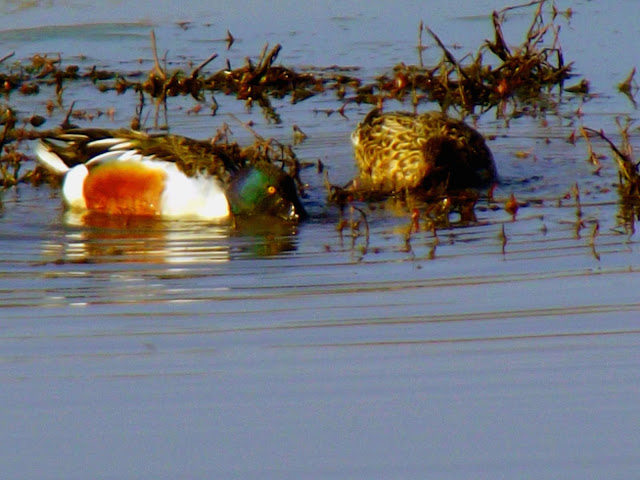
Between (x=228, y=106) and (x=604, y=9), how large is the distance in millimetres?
4508

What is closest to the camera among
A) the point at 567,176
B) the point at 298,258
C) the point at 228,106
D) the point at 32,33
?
the point at 298,258

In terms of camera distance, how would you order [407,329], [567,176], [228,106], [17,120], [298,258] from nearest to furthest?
[407,329] < [298,258] < [567,176] < [17,120] < [228,106]

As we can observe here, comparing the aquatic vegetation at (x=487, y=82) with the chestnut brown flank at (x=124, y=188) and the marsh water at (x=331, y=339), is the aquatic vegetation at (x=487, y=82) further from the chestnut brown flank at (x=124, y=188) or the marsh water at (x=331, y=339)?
the chestnut brown flank at (x=124, y=188)

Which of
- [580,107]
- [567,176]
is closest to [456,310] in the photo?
[567,176]

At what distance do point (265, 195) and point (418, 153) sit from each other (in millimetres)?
1692

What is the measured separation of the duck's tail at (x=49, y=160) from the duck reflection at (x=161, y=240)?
0.47m

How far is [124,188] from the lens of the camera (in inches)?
343

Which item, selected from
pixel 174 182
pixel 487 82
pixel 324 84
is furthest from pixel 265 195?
pixel 487 82

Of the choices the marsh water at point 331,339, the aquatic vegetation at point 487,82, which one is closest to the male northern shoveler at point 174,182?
the marsh water at point 331,339

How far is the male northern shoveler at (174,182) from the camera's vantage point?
8.54 meters

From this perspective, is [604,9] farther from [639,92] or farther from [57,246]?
[57,246]

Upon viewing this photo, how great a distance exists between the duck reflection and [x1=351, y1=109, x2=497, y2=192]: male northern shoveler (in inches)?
59.7

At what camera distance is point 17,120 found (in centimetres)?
1068

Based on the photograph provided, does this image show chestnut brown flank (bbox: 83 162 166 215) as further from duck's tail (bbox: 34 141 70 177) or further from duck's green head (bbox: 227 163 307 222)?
duck's green head (bbox: 227 163 307 222)
